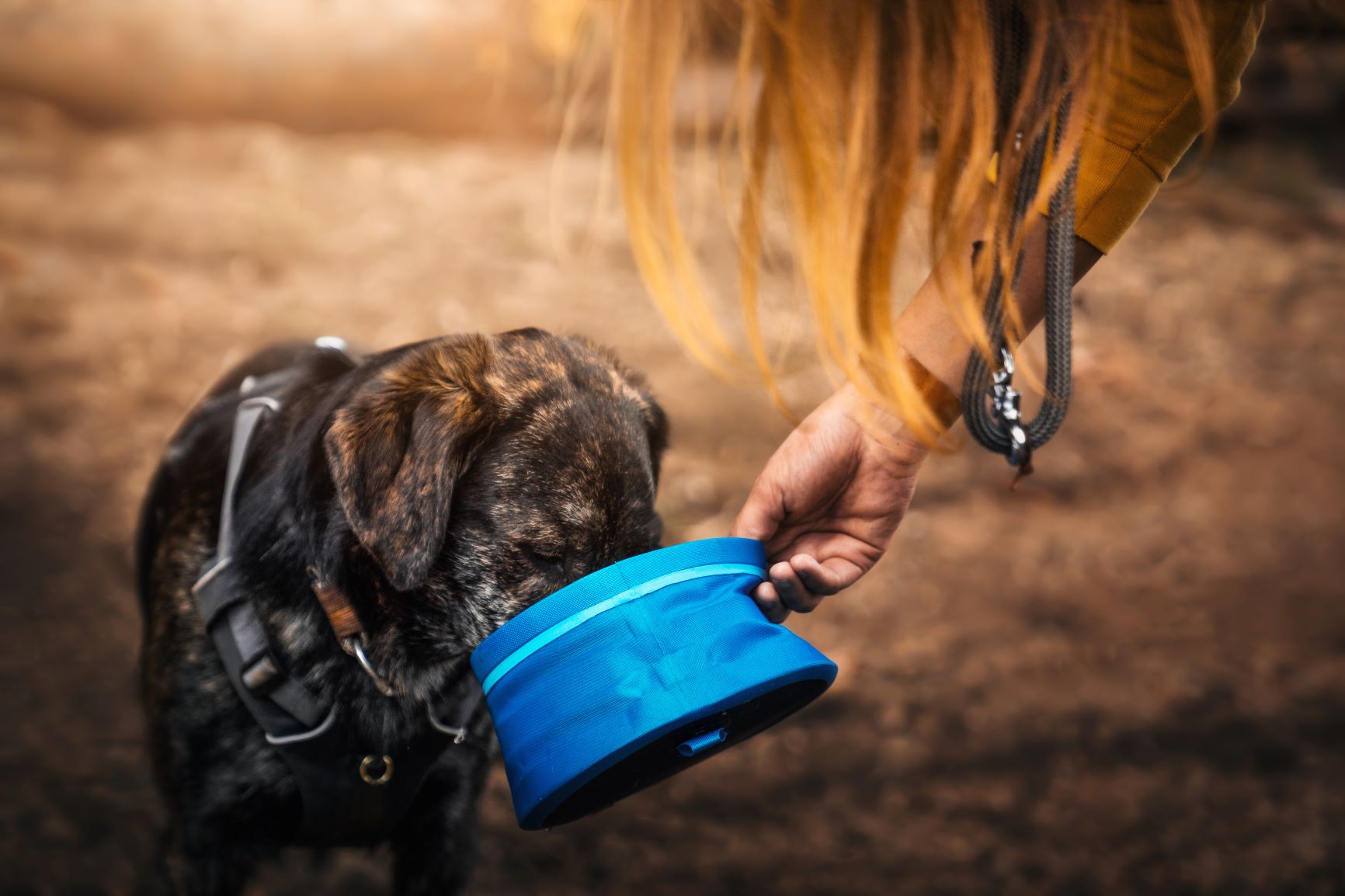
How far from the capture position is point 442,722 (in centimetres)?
229

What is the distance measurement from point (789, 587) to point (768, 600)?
6cm

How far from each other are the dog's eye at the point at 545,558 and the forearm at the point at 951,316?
87 cm

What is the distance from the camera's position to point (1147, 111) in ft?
5.53

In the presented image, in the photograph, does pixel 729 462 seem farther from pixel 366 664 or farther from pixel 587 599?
pixel 587 599

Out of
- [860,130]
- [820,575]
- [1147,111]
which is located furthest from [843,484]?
[1147,111]

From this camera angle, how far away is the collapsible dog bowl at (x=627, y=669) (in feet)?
5.11

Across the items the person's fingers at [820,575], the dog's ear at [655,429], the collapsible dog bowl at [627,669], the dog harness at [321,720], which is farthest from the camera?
the dog's ear at [655,429]

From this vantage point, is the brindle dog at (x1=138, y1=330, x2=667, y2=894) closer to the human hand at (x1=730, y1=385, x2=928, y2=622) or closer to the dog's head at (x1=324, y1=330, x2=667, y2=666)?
the dog's head at (x1=324, y1=330, x2=667, y2=666)

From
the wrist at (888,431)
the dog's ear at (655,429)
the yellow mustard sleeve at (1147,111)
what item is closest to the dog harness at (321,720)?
the dog's ear at (655,429)

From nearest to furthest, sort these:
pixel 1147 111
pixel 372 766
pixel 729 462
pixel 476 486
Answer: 1. pixel 1147 111
2. pixel 476 486
3. pixel 372 766
4. pixel 729 462

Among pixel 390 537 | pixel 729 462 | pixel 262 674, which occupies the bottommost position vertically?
pixel 729 462

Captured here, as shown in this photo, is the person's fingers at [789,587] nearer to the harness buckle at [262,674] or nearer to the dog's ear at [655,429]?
the dog's ear at [655,429]

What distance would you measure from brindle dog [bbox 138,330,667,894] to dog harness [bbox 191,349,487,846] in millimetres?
29

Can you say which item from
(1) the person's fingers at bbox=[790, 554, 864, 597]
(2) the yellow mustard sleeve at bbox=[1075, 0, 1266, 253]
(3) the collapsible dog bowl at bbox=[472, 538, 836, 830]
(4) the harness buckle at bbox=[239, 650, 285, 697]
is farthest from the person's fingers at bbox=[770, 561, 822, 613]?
(4) the harness buckle at bbox=[239, 650, 285, 697]
